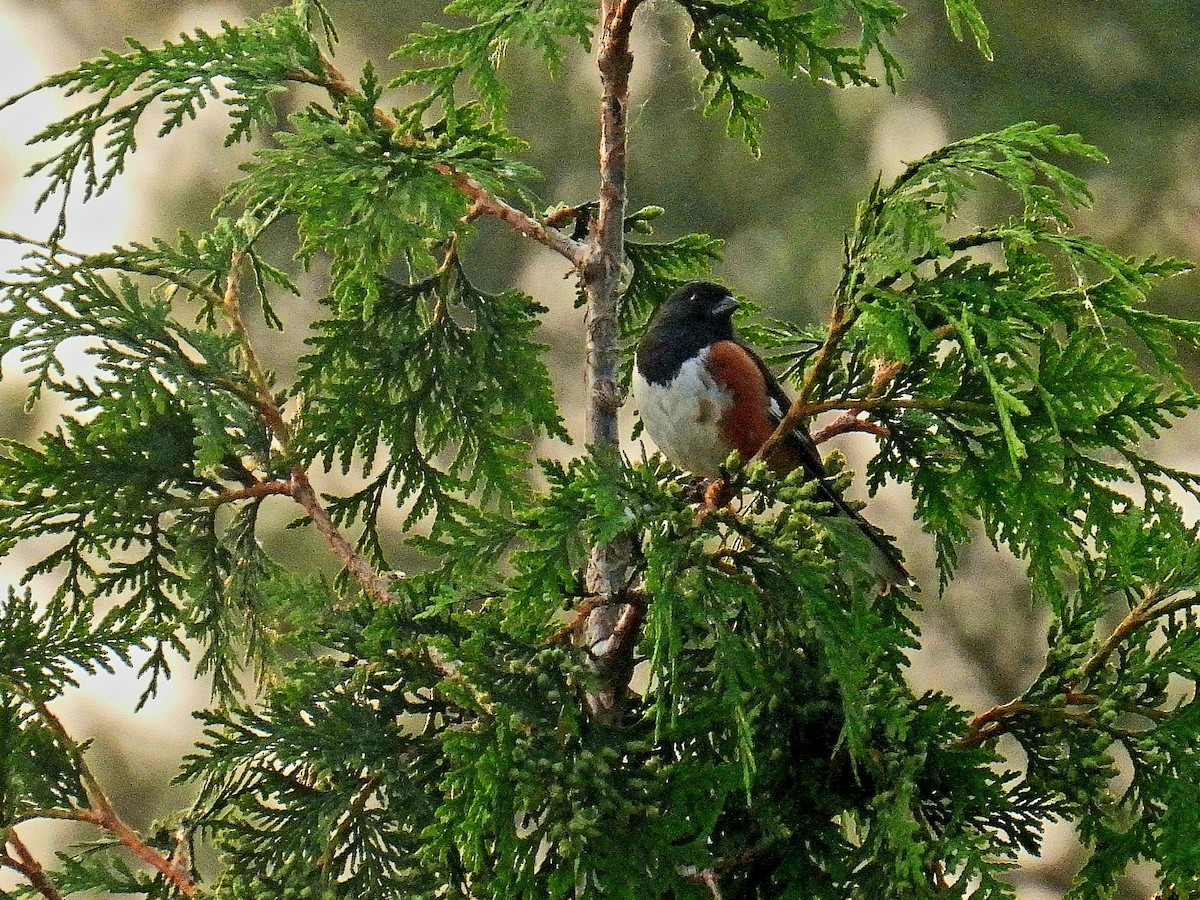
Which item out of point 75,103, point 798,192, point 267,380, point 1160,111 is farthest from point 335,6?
point 267,380

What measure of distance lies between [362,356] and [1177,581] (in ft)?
2.67

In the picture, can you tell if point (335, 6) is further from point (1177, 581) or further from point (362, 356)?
point (1177, 581)

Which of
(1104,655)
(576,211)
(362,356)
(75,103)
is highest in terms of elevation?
(75,103)

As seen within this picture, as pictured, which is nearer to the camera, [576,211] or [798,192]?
[576,211]

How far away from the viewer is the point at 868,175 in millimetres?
3438

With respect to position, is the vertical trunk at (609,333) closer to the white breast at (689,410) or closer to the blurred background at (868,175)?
the white breast at (689,410)

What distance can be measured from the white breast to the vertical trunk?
19cm

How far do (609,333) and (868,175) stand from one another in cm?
244

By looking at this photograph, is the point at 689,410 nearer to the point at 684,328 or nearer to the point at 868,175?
the point at 684,328

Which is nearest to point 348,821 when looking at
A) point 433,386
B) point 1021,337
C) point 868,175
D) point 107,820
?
point 107,820

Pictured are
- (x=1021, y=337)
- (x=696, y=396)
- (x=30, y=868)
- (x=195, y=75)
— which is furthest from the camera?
(x=696, y=396)

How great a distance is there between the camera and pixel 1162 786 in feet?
3.33

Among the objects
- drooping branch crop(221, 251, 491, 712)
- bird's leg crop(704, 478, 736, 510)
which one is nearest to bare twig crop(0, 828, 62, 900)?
Answer: drooping branch crop(221, 251, 491, 712)

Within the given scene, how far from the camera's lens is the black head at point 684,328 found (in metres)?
1.42
